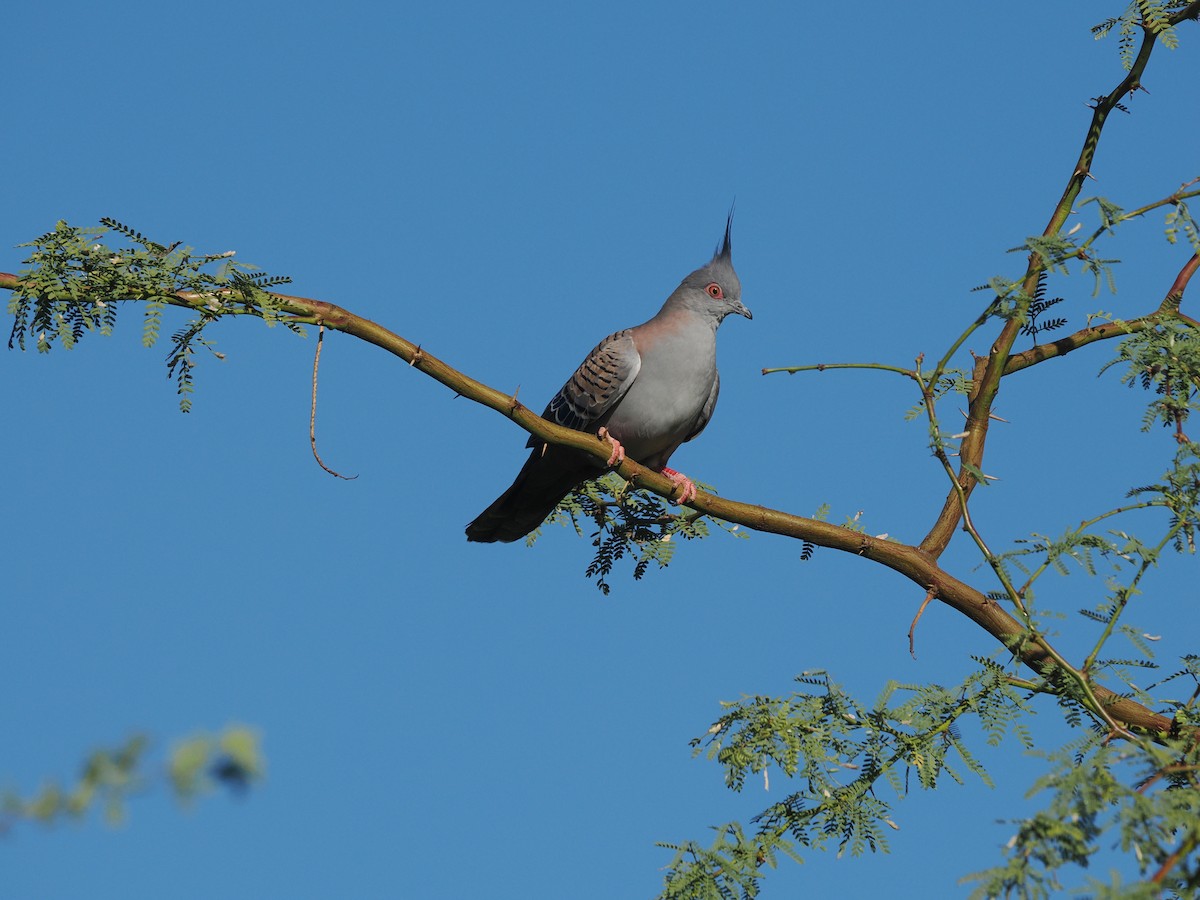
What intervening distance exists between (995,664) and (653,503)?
1.97 meters

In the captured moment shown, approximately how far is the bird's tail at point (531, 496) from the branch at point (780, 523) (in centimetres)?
179

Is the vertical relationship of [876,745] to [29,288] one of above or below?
below

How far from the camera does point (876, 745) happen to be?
4.02m

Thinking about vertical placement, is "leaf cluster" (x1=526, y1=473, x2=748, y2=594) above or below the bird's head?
below

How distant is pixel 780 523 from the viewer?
423 centimetres

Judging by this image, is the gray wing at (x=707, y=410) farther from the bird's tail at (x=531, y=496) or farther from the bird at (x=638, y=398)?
the bird's tail at (x=531, y=496)

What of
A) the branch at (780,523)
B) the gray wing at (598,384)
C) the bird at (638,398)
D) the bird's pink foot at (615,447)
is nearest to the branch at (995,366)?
the branch at (780,523)

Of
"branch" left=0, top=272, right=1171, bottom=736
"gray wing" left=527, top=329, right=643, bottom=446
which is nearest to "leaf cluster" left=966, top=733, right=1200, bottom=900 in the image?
"branch" left=0, top=272, right=1171, bottom=736

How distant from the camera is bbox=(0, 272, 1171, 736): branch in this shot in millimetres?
3730

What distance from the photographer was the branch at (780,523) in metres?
3.73

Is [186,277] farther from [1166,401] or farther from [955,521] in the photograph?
[1166,401]

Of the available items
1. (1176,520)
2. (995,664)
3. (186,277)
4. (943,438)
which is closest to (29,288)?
(186,277)

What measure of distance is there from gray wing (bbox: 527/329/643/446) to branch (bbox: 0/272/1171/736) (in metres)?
2.38

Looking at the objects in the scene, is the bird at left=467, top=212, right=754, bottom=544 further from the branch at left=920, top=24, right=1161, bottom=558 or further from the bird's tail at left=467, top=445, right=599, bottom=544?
the branch at left=920, top=24, right=1161, bottom=558
